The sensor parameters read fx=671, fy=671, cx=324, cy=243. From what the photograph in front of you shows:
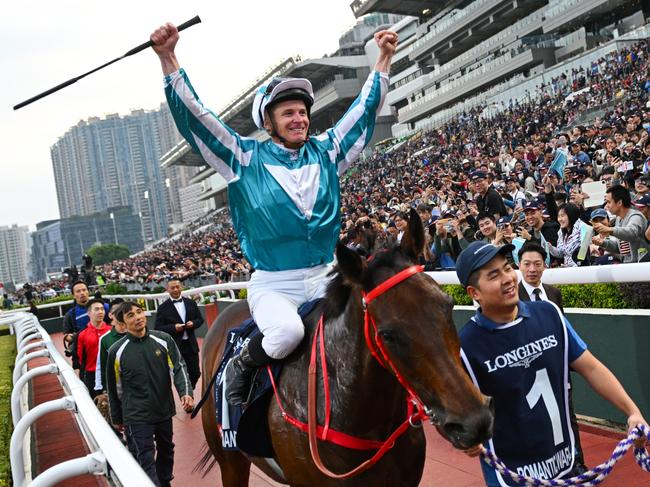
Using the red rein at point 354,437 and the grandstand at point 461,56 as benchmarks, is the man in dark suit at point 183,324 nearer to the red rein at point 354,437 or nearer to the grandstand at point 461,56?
the red rein at point 354,437

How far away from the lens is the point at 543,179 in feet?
33.7

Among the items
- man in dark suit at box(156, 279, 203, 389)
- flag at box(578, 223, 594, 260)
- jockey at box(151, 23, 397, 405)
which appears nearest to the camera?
jockey at box(151, 23, 397, 405)

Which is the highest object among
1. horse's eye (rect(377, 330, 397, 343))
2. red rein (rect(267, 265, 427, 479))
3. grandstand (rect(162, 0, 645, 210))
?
grandstand (rect(162, 0, 645, 210))

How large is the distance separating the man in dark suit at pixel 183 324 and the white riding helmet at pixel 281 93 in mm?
4488

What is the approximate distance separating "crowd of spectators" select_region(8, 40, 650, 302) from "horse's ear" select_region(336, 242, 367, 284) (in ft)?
0.75

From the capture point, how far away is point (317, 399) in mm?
2531

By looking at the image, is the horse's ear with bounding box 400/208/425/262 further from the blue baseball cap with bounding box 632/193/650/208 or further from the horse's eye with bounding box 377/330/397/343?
the blue baseball cap with bounding box 632/193/650/208

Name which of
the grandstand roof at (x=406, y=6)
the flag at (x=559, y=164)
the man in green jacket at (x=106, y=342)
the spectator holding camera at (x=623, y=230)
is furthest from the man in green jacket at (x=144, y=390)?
the grandstand roof at (x=406, y=6)

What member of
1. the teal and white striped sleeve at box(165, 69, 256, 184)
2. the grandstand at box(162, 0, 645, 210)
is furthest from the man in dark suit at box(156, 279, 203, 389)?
the grandstand at box(162, 0, 645, 210)

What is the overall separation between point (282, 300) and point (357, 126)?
0.90m

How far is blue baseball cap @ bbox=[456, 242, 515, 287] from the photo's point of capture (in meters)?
2.34

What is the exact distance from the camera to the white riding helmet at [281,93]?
2.96 metres

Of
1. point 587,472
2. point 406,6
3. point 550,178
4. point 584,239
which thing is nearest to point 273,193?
point 587,472

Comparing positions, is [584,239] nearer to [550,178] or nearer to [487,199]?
[487,199]
